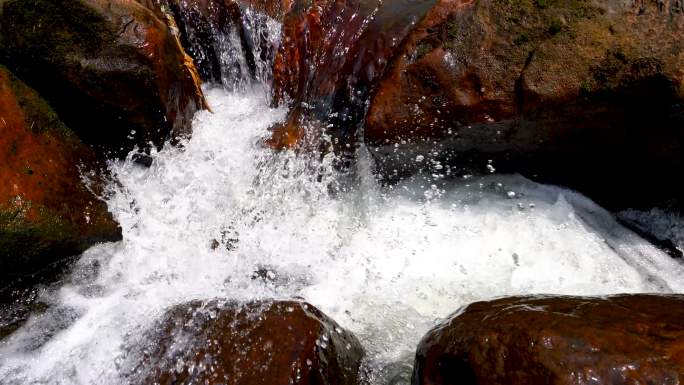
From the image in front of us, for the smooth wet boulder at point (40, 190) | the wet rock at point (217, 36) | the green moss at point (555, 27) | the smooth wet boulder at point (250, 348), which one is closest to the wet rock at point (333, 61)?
the wet rock at point (217, 36)

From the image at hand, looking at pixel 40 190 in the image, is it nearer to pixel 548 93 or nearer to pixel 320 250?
pixel 320 250

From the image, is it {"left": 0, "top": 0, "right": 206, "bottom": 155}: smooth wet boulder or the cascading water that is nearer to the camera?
the cascading water

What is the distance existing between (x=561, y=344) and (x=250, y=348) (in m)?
1.46

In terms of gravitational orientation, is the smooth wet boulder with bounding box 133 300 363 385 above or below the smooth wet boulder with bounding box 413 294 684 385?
below

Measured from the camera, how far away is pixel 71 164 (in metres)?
3.82

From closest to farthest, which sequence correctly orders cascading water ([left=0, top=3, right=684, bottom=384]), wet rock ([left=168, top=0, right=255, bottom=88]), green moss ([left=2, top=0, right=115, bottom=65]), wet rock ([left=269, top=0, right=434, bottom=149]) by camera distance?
cascading water ([left=0, top=3, right=684, bottom=384]) < green moss ([left=2, top=0, right=115, bottom=65]) < wet rock ([left=269, top=0, right=434, bottom=149]) < wet rock ([left=168, top=0, right=255, bottom=88])

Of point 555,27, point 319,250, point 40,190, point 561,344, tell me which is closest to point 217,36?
point 40,190

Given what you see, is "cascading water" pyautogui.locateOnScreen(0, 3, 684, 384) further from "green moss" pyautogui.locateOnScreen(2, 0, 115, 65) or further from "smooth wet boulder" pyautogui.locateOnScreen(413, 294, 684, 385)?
"green moss" pyautogui.locateOnScreen(2, 0, 115, 65)

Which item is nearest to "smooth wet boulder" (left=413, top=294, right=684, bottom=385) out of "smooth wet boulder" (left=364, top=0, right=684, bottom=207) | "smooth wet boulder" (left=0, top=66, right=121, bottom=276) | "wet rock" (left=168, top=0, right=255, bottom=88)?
"smooth wet boulder" (left=364, top=0, right=684, bottom=207)

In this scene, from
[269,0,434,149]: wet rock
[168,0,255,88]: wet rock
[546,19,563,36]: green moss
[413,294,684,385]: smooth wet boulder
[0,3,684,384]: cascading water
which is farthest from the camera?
[168,0,255,88]: wet rock

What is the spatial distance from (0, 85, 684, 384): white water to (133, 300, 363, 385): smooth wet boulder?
30 cm

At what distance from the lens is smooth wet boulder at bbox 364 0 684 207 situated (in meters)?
3.41

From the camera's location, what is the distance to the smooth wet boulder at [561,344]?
1956mm

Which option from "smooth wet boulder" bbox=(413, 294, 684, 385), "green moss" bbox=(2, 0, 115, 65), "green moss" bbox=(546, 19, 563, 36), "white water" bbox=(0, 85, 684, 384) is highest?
"green moss" bbox=(546, 19, 563, 36)
